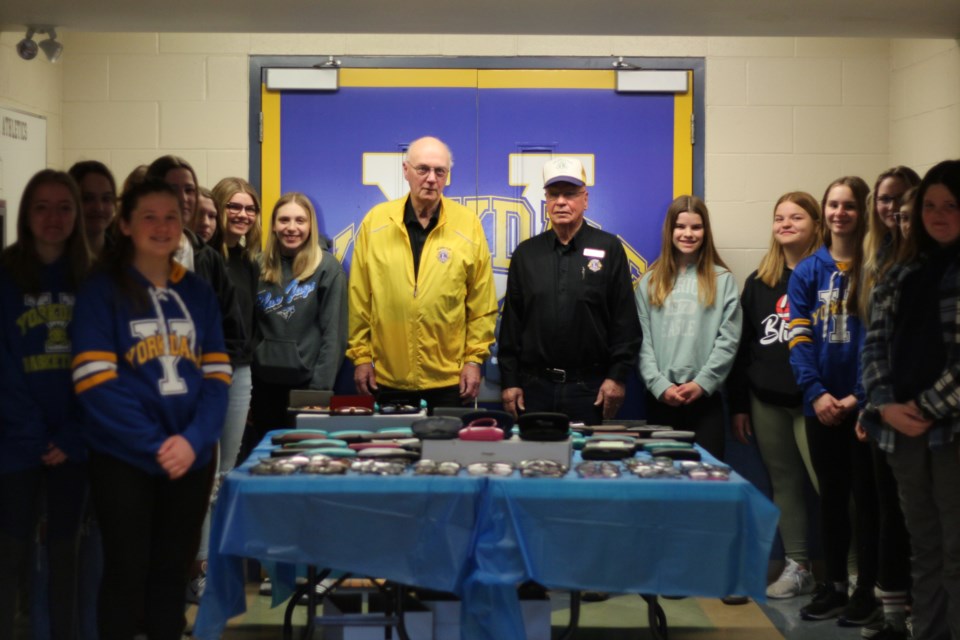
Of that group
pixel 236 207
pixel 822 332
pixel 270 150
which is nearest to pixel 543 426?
pixel 822 332

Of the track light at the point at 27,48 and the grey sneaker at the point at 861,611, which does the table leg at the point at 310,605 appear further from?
the track light at the point at 27,48

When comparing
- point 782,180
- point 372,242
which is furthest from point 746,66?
point 372,242

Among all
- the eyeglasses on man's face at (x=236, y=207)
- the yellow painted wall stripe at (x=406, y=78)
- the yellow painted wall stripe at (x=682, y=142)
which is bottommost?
the eyeglasses on man's face at (x=236, y=207)

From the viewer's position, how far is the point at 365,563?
128 inches

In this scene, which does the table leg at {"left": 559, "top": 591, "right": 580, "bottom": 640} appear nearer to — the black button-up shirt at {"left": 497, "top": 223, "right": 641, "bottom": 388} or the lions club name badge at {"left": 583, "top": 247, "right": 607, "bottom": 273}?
the black button-up shirt at {"left": 497, "top": 223, "right": 641, "bottom": 388}

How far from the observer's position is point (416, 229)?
4977mm

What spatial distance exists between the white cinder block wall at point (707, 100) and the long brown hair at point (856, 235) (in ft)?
2.84

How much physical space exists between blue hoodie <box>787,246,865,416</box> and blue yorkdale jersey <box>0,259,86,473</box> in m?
2.67

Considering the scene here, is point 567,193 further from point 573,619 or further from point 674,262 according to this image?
point 573,619

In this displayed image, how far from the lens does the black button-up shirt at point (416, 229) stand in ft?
16.3

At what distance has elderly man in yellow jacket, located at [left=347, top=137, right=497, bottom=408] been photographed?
16.0 feet

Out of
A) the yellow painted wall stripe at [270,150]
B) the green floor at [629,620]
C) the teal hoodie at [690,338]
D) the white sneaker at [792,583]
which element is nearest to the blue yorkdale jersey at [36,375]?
the green floor at [629,620]

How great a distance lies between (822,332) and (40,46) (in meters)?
3.16

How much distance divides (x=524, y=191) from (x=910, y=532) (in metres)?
2.49
